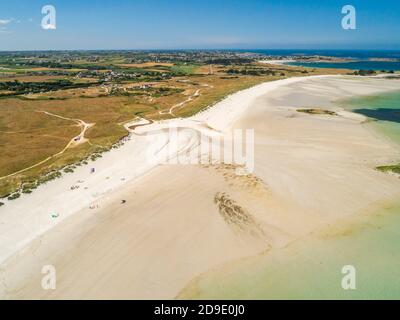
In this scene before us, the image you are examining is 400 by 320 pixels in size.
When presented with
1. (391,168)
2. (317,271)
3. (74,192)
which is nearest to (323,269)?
(317,271)

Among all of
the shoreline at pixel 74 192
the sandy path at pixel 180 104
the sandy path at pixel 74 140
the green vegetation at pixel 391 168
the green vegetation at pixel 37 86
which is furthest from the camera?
the green vegetation at pixel 37 86

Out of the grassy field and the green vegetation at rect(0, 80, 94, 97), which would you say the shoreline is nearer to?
the grassy field

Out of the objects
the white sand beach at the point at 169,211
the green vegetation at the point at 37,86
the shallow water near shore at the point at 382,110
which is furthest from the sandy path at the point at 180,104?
the green vegetation at the point at 37,86

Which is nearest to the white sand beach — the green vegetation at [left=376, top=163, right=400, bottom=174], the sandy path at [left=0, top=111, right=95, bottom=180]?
the green vegetation at [left=376, top=163, right=400, bottom=174]

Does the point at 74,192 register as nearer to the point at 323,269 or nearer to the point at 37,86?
the point at 323,269

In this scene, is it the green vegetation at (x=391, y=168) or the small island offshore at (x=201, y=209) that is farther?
the green vegetation at (x=391, y=168)

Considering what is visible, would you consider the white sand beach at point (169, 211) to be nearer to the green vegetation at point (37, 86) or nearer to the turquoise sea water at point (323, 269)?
the turquoise sea water at point (323, 269)
